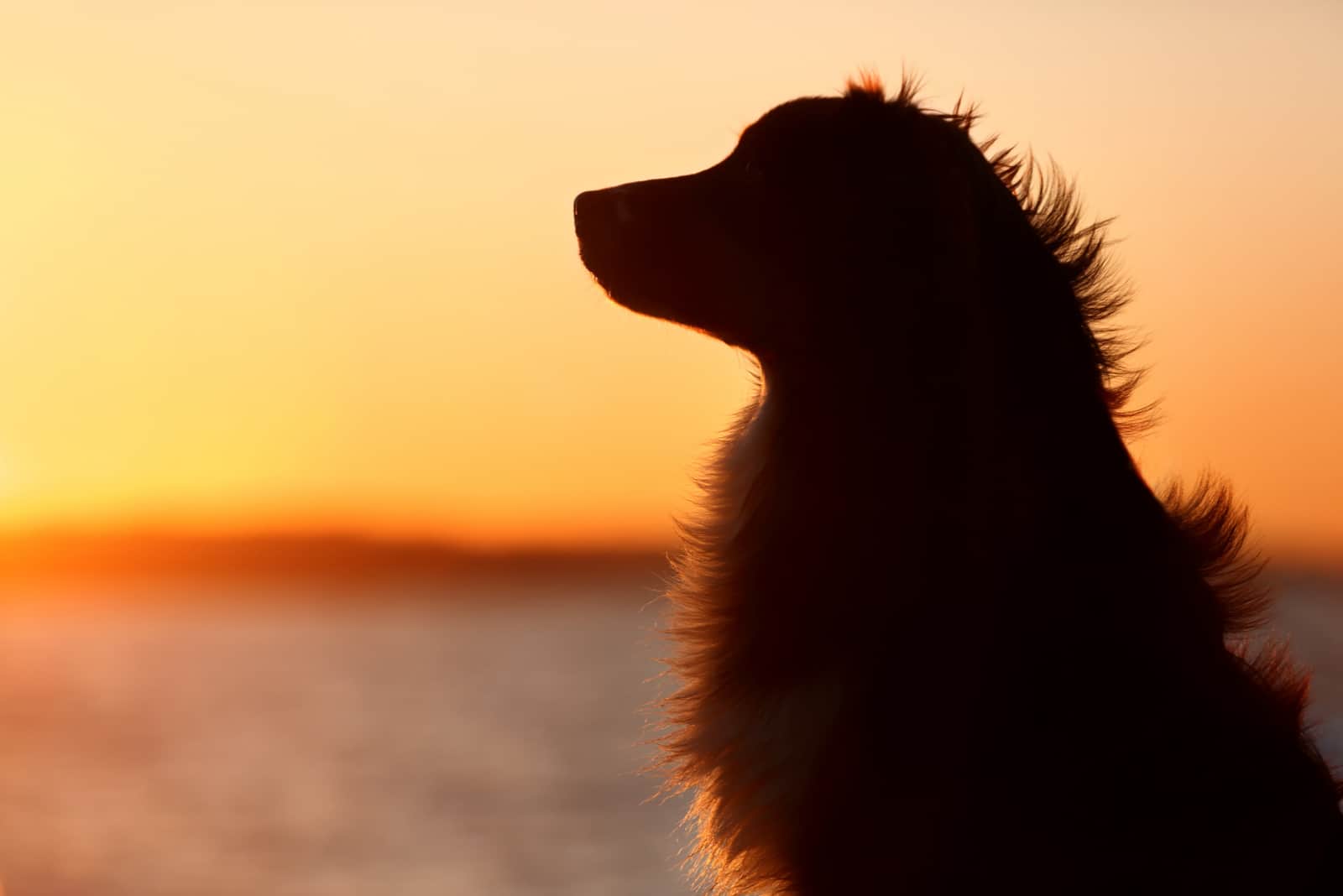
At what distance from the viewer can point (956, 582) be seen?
10.2 feet

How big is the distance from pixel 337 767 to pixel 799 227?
1622 centimetres

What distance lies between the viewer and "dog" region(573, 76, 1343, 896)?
115 inches

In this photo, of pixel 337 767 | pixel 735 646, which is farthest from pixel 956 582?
pixel 337 767

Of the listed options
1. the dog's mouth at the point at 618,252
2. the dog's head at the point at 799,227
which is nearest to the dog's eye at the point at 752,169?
the dog's head at the point at 799,227

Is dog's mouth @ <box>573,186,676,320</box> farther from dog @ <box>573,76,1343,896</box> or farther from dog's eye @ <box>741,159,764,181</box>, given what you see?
dog's eye @ <box>741,159,764,181</box>

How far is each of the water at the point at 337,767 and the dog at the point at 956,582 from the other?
582 mm

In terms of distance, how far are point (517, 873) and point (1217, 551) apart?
10242 mm

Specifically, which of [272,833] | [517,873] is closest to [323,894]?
[517,873]

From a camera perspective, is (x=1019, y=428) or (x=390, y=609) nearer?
(x=1019, y=428)

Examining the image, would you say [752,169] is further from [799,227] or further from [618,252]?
[618,252]

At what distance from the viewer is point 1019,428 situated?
3.09 metres

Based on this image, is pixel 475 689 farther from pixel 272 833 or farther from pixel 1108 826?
pixel 1108 826

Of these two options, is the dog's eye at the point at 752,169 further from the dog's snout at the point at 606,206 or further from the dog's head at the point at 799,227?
the dog's snout at the point at 606,206

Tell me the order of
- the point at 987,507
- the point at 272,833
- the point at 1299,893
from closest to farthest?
the point at 1299,893 → the point at 987,507 → the point at 272,833
